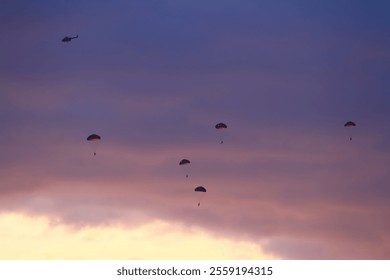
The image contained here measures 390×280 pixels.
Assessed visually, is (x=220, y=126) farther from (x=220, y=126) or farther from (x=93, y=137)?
(x=93, y=137)

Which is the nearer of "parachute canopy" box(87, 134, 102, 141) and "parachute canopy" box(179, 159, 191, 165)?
"parachute canopy" box(179, 159, 191, 165)

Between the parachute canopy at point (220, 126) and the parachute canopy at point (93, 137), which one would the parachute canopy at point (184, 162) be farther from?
the parachute canopy at point (93, 137)

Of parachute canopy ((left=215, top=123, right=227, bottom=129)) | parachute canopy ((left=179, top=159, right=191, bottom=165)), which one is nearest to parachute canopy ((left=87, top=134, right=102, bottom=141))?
parachute canopy ((left=179, top=159, right=191, bottom=165))

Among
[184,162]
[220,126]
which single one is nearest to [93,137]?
[184,162]

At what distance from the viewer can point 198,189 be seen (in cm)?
16112

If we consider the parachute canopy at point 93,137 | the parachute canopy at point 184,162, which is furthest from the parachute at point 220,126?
the parachute canopy at point 93,137

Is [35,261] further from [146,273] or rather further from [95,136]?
[95,136]

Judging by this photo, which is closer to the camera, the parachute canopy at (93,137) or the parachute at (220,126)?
the parachute at (220,126)

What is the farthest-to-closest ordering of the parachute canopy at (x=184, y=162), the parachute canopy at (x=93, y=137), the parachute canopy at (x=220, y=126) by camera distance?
the parachute canopy at (x=93, y=137) < the parachute canopy at (x=220, y=126) < the parachute canopy at (x=184, y=162)

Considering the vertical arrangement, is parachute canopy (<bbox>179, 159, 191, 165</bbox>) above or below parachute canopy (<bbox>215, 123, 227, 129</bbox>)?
below

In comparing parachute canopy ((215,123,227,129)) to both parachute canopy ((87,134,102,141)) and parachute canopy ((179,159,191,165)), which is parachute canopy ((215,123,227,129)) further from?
parachute canopy ((87,134,102,141))

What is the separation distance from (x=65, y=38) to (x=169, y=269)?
43.4 meters

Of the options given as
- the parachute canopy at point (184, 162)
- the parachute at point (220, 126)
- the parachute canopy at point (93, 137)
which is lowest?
the parachute canopy at point (184, 162)

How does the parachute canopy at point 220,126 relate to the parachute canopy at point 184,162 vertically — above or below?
above
